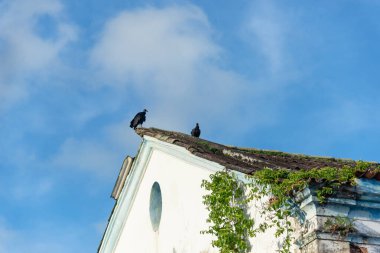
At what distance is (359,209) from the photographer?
7105 millimetres

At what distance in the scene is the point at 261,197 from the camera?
25.7 ft

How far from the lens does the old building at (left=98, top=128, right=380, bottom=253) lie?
699 cm

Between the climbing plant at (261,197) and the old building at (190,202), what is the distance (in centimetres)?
11

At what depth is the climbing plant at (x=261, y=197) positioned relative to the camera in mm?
7059

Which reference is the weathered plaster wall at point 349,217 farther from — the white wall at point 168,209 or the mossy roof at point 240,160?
the white wall at point 168,209

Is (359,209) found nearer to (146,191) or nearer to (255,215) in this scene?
(255,215)

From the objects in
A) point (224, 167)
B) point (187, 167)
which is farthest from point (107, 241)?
point (224, 167)

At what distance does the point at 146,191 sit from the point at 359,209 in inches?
235

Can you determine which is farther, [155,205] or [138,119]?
[138,119]

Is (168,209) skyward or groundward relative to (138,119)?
groundward

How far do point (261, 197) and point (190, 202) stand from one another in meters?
2.46

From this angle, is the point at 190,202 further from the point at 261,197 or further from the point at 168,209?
the point at 261,197

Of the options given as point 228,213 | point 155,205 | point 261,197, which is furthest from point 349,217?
point 155,205

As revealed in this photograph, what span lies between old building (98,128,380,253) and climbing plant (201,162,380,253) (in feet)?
0.36
